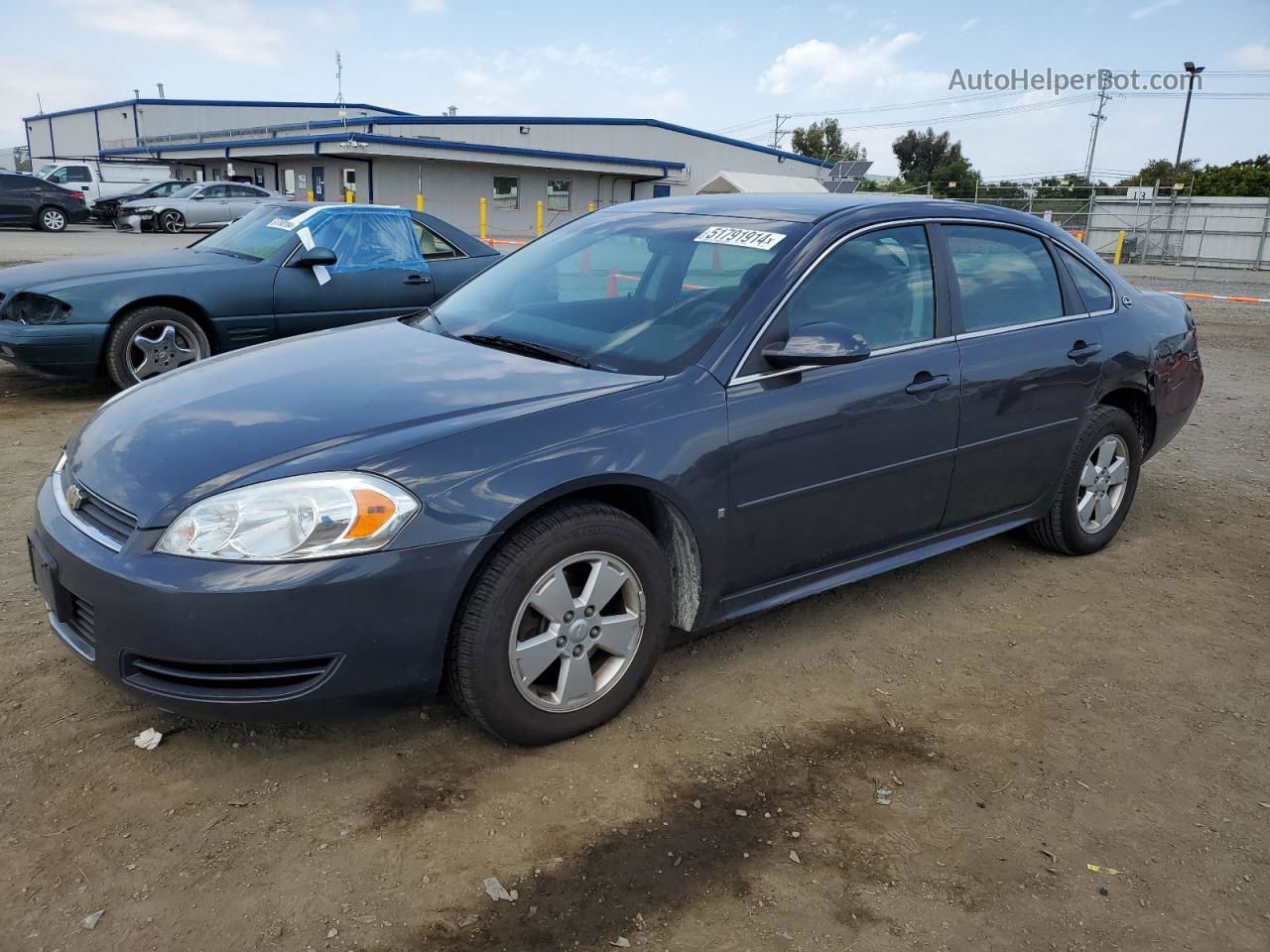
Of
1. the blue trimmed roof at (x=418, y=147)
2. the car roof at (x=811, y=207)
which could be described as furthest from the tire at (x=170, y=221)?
the car roof at (x=811, y=207)

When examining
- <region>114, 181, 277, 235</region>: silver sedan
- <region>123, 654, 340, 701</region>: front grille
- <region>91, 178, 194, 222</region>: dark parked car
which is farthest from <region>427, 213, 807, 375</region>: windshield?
<region>91, 178, 194, 222</region>: dark parked car

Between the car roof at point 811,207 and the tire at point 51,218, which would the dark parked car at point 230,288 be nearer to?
the car roof at point 811,207

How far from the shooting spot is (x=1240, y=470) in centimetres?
645

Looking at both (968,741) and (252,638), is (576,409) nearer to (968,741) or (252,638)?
(252,638)

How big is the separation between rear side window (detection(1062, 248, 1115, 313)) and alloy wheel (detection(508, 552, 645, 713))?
281 cm

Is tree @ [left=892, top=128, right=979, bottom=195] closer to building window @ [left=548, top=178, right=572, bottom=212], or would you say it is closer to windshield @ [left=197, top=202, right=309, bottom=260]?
building window @ [left=548, top=178, right=572, bottom=212]

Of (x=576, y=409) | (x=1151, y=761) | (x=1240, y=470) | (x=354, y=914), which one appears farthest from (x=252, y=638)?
(x=1240, y=470)

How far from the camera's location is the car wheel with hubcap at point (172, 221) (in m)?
27.8

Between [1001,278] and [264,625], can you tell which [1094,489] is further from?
[264,625]

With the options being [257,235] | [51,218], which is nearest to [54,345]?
[257,235]

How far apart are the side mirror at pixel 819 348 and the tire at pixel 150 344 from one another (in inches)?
200

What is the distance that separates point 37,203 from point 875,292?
97.9 feet

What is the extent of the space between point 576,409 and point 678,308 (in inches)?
28.7

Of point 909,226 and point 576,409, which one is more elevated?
point 909,226
